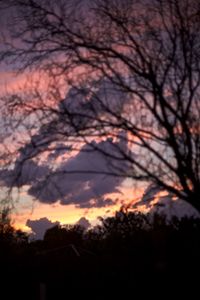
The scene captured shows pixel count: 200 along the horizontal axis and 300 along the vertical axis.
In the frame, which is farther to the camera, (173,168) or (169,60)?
(169,60)

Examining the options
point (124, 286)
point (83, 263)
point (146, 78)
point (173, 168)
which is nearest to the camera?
point (173, 168)

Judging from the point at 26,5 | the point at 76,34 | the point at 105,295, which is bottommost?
the point at 105,295

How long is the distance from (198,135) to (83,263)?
34.7 feet

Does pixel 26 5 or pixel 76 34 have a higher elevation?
pixel 26 5

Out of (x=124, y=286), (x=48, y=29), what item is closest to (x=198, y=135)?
(x=48, y=29)

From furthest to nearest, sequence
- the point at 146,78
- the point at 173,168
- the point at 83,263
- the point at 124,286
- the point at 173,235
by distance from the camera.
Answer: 1. the point at 83,263
2. the point at 173,235
3. the point at 124,286
4. the point at 146,78
5. the point at 173,168

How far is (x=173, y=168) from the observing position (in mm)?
10336

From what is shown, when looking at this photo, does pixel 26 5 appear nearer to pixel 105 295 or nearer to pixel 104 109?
pixel 104 109

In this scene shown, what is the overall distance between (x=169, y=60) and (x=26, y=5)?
313cm

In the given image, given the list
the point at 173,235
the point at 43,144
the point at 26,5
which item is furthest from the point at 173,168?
the point at 173,235

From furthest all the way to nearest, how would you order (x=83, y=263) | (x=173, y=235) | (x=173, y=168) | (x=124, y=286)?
(x=83, y=263) → (x=173, y=235) → (x=124, y=286) → (x=173, y=168)

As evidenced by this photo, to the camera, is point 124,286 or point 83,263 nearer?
point 124,286

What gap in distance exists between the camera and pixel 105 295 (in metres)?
15.5

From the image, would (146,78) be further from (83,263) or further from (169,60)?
(83,263)
